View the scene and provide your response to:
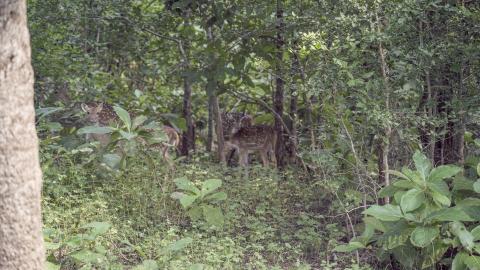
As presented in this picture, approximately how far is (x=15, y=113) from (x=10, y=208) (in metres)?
0.55

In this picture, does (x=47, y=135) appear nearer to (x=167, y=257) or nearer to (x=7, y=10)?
(x=167, y=257)

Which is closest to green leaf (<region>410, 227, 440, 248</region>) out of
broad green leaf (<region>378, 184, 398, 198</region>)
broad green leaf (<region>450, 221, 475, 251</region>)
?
broad green leaf (<region>450, 221, 475, 251</region>)

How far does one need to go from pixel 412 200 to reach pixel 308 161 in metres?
2.83

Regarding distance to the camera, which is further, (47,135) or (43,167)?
(47,135)

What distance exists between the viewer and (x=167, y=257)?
21.9ft

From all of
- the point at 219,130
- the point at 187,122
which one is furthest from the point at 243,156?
the point at 187,122

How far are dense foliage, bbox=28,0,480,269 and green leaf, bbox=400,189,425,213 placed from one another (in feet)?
0.04

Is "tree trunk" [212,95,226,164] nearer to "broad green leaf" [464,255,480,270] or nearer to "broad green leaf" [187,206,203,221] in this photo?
"broad green leaf" [187,206,203,221]

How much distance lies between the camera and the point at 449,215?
6.45m

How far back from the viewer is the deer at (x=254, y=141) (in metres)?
11.3

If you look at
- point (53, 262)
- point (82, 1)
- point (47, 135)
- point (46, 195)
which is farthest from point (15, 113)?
point (82, 1)

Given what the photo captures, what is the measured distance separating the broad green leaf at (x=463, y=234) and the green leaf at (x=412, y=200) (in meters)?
0.31

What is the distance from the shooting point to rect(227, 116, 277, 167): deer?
37.2 ft

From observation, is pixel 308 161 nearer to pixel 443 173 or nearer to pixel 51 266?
pixel 443 173
